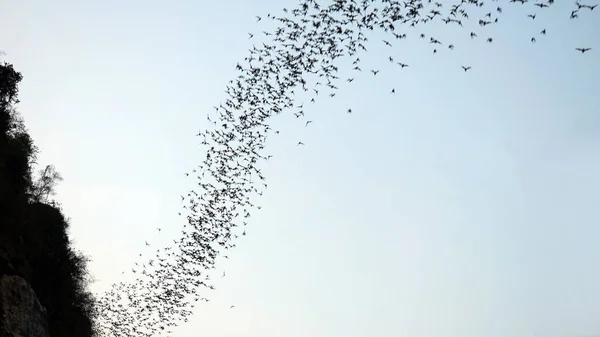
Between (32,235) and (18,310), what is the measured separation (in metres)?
9.60

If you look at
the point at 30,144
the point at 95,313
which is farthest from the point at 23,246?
the point at 95,313

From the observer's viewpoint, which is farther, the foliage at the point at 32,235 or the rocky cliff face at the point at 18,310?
the foliage at the point at 32,235

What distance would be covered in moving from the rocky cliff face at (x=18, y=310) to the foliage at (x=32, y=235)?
1848 mm

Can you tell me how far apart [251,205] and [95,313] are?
36133 millimetres

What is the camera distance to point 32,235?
38875mm

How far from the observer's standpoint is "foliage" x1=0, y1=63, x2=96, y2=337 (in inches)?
1425

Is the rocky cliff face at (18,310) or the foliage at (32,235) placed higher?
the foliage at (32,235)

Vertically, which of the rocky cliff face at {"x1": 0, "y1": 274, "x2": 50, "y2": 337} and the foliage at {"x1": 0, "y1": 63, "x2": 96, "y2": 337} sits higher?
the foliage at {"x1": 0, "y1": 63, "x2": 96, "y2": 337}

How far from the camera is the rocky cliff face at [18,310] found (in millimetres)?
28784

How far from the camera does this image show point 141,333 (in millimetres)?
30969

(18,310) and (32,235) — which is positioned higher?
(32,235)

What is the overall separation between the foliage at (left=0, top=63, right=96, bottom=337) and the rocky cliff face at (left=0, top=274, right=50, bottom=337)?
1.85 m

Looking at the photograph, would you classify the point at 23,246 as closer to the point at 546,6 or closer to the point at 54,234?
the point at 54,234

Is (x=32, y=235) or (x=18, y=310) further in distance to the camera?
(x=32, y=235)
